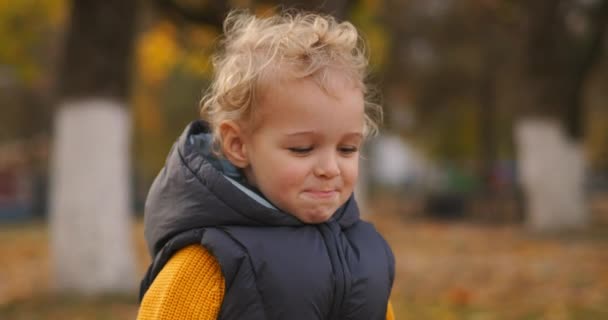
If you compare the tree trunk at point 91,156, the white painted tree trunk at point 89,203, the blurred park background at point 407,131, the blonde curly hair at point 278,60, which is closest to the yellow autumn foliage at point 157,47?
the blurred park background at point 407,131

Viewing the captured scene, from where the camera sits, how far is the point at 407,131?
111 ft

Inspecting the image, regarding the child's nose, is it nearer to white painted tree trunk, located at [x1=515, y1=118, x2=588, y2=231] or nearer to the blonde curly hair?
the blonde curly hair

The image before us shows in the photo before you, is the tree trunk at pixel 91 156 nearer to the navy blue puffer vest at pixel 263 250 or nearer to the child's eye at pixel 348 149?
the navy blue puffer vest at pixel 263 250

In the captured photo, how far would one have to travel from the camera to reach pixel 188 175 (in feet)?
7.75

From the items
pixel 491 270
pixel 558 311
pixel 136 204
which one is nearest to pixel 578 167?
pixel 491 270

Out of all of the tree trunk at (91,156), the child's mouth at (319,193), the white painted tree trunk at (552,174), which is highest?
the child's mouth at (319,193)

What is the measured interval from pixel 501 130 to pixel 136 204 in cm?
1498

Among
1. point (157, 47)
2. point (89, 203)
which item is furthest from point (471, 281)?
point (157, 47)

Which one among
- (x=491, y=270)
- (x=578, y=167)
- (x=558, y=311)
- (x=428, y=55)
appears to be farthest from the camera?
(x=428, y=55)

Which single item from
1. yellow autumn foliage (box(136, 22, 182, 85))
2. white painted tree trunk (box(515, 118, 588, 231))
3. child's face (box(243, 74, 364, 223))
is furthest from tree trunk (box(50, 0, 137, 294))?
white painted tree trunk (box(515, 118, 588, 231))

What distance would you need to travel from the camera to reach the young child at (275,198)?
2213mm

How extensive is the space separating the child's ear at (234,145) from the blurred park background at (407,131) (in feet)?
2.33

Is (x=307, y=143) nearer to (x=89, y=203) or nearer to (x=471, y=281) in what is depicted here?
(x=89, y=203)

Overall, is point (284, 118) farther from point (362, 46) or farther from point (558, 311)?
point (558, 311)
